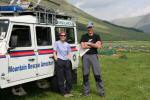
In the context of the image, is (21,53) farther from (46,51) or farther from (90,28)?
(90,28)

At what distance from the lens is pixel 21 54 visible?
33.6 ft

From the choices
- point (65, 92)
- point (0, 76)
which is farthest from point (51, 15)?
point (0, 76)

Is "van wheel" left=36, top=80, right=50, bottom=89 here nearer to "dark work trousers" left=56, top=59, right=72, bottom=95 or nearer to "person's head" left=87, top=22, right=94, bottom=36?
"dark work trousers" left=56, top=59, right=72, bottom=95

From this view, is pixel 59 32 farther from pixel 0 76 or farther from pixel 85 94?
pixel 0 76

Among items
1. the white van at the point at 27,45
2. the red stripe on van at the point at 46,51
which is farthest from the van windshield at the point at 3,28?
the red stripe on van at the point at 46,51

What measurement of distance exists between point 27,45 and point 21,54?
51cm

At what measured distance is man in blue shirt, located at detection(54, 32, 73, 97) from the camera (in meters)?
12.0

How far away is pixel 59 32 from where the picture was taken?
42.0 feet

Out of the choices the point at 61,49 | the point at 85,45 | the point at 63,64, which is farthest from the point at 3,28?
the point at 85,45

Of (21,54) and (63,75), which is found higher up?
(21,54)

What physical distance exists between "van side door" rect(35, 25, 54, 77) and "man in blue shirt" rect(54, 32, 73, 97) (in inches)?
8.1

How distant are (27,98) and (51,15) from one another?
9.47ft

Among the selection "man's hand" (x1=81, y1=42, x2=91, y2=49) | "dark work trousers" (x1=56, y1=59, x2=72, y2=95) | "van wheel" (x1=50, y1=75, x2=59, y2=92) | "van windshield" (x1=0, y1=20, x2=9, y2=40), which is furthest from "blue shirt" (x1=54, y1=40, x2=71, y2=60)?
"van windshield" (x1=0, y1=20, x2=9, y2=40)

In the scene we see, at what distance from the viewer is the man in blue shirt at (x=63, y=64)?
1202 centimetres
